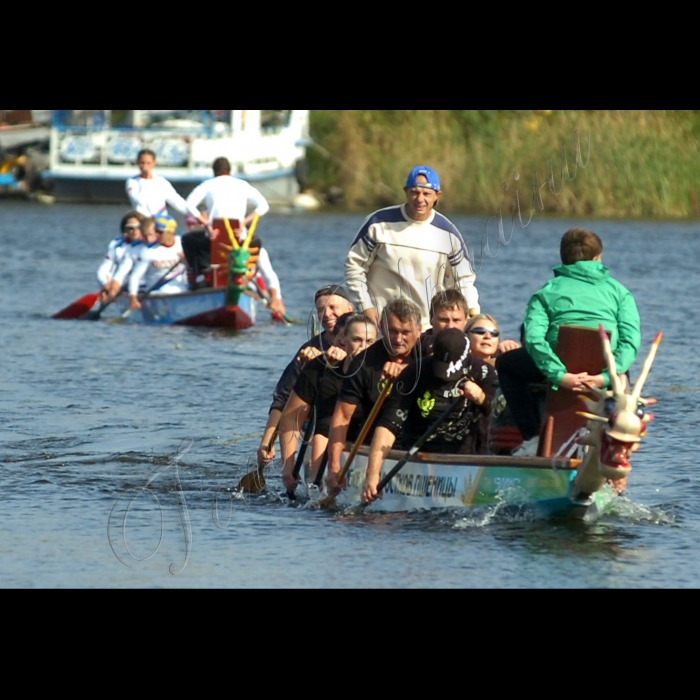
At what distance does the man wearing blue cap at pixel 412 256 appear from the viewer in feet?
31.7

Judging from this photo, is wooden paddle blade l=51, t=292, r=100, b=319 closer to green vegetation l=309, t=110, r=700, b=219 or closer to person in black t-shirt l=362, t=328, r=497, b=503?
green vegetation l=309, t=110, r=700, b=219

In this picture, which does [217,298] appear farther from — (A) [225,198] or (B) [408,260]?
(B) [408,260]

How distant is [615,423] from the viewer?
751 centimetres

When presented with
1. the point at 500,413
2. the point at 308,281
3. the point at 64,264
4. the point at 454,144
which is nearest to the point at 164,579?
the point at 500,413

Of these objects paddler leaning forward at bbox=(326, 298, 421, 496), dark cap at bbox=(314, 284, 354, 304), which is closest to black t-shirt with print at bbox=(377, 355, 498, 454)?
paddler leaning forward at bbox=(326, 298, 421, 496)

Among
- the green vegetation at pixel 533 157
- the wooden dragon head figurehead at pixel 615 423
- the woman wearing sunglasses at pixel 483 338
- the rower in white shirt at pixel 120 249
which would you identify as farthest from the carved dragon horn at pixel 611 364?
the green vegetation at pixel 533 157

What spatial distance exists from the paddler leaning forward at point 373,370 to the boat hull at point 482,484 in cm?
19

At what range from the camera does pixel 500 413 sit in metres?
8.73

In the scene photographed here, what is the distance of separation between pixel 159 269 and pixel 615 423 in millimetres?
11376

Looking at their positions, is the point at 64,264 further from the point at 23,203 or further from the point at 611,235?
the point at 23,203

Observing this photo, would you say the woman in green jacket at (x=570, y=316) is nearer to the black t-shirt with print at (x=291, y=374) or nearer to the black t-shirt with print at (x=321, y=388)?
the black t-shirt with print at (x=321, y=388)

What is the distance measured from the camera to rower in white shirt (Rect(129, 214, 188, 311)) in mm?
18078

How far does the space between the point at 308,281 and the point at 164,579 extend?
54.2ft

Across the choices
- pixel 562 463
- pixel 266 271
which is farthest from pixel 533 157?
pixel 562 463
